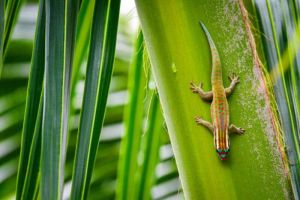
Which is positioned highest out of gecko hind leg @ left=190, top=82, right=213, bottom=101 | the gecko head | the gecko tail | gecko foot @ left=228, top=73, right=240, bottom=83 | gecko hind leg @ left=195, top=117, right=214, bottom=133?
the gecko tail

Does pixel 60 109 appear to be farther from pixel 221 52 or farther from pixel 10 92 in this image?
pixel 10 92

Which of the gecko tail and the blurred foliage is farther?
the blurred foliage

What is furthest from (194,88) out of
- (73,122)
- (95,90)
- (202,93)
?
(73,122)

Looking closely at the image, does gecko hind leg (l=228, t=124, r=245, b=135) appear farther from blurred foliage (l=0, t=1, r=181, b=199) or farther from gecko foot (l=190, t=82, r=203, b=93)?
blurred foliage (l=0, t=1, r=181, b=199)

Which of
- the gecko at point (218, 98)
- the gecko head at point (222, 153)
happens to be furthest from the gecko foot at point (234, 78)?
the gecko head at point (222, 153)

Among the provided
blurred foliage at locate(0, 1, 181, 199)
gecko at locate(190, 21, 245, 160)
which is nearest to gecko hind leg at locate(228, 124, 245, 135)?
gecko at locate(190, 21, 245, 160)

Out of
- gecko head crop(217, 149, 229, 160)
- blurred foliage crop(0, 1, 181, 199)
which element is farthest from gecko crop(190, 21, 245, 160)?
blurred foliage crop(0, 1, 181, 199)

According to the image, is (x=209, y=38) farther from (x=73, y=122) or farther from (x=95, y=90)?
(x=73, y=122)

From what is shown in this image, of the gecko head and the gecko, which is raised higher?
the gecko
